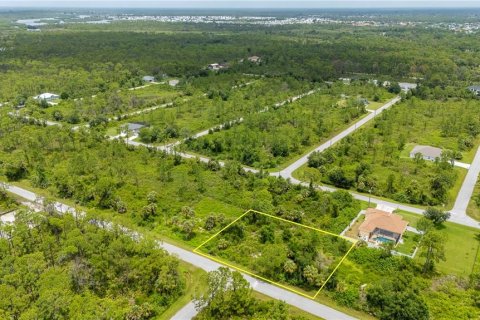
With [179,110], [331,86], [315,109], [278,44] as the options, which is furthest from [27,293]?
[278,44]

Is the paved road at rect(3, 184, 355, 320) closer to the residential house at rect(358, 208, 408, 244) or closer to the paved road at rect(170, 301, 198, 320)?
the paved road at rect(170, 301, 198, 320)

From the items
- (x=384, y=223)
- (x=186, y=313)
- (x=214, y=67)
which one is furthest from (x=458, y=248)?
(x=214, y=67)

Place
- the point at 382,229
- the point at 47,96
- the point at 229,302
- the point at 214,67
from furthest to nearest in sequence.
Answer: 1. the point at 214,67
2. the point at 47,96
3. the point at 382,229
4. the point at 229,302

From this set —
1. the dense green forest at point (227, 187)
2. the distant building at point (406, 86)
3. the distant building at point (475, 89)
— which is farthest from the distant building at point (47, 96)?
the distant building at point (475, 89)

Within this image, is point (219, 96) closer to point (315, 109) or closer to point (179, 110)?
point (179, 110)

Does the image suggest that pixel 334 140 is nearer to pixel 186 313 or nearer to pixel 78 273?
pixel 186 313
